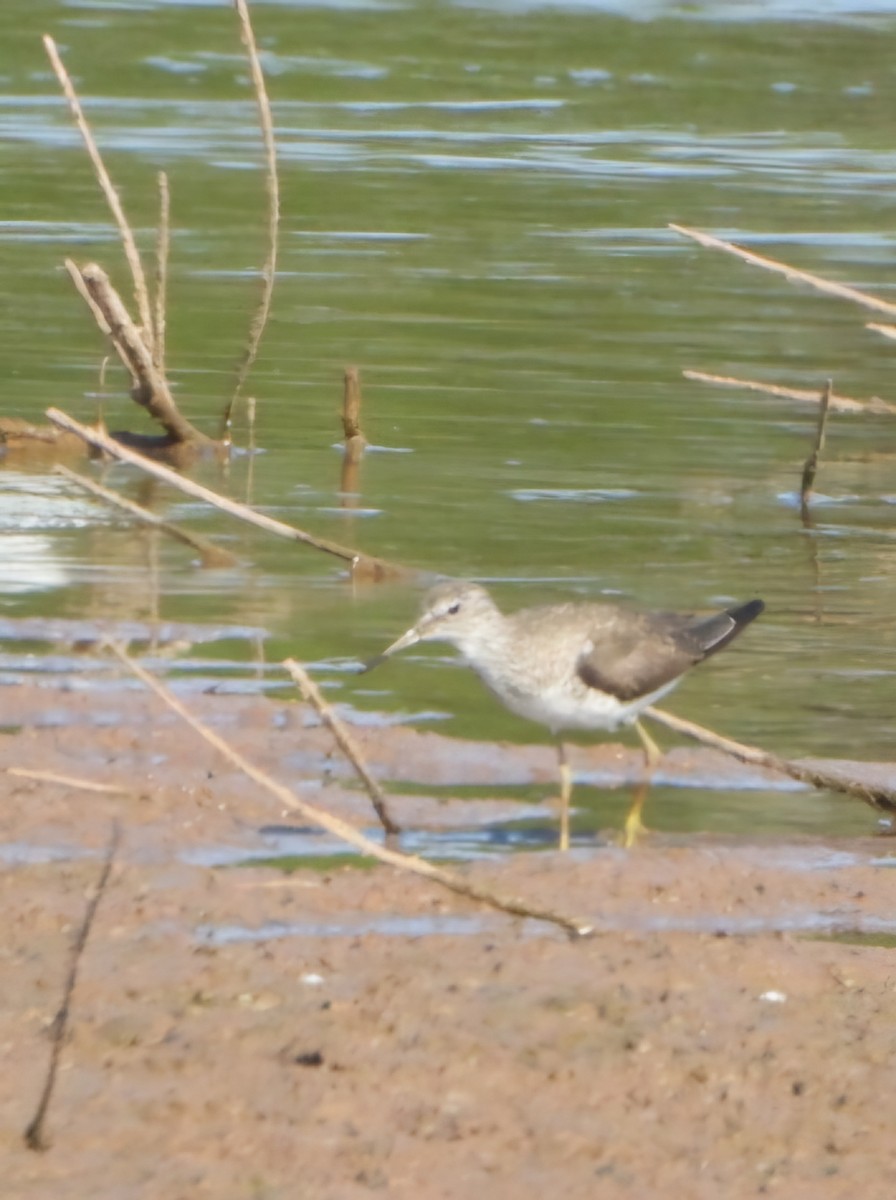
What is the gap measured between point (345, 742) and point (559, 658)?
146 cm

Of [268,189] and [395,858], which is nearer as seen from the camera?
[395,858]

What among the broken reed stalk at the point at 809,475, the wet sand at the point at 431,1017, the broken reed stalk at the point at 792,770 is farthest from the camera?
the broken reed stalk at the point at 809,475

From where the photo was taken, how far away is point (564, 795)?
707 centimetres

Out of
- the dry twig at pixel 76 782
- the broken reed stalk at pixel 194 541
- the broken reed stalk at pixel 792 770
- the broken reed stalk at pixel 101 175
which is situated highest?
the broken reed stalk at pixel 101 175

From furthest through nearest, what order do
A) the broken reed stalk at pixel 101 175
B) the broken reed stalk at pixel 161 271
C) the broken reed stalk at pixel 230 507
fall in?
the broken reed stalk at pixel 161 271 < the broken reed stalk at pixel 101 175 < the broken reed stalk at pixel 230 507

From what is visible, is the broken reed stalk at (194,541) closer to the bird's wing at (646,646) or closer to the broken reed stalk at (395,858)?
the bird's wing at (646,646)

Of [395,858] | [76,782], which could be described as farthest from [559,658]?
[395,858]

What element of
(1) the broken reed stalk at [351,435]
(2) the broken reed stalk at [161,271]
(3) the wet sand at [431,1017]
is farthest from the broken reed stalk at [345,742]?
(1) the broken reed stalk at [351,435]

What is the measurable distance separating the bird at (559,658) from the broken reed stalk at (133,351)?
3.67 m

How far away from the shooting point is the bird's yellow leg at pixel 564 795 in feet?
22.3

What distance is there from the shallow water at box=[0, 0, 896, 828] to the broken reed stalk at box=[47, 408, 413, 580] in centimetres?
14

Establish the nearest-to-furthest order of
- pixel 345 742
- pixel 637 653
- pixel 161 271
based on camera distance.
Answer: pixel 345 742 < pixel 637 653 < pixel 161 271

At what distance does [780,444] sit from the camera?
42.0 feet

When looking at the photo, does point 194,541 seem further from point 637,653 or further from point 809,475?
point 809,475
